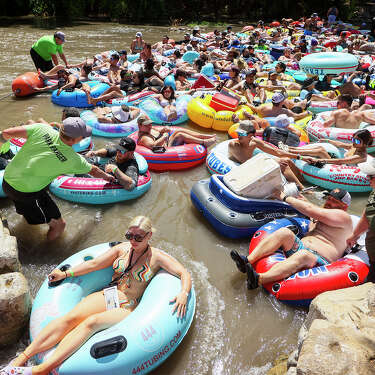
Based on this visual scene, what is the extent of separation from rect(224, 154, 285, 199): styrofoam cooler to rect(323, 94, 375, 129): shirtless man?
300 cm

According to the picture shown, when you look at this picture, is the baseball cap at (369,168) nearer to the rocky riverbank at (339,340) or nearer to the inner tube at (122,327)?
the rocky riverbank at (339,340)

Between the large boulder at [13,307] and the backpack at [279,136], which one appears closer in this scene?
the large boulder at [13,307]

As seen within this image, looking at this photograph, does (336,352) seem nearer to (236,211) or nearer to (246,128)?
(236,211)

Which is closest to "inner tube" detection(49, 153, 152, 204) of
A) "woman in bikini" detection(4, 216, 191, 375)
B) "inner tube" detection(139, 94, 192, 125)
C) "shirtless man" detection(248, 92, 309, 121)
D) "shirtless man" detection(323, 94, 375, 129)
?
"woman in bikini" detection(4, 216, 191, 375)

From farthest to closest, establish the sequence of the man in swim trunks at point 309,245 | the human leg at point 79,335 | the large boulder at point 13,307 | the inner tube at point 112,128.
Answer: the inner tube at point 112,128 < the man in swim trunks at point 309,245 < the large boulder at point 13,307 < the human leg at point 79,335

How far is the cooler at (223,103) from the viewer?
25.7 ft

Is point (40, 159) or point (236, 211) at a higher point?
point (40, 159)

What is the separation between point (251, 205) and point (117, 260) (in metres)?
2.02

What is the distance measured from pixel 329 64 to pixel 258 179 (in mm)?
4354

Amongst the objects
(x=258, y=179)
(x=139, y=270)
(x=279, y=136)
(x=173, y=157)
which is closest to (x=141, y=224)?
(x=139, y=270)

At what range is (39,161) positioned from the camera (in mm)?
3615

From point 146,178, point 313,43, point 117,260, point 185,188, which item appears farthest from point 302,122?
point 313,43

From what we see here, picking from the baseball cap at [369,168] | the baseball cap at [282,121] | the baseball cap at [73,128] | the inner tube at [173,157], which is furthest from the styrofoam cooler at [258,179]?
the baseball cap at [282,121]

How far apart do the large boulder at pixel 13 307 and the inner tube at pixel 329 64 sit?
23.1 feet
